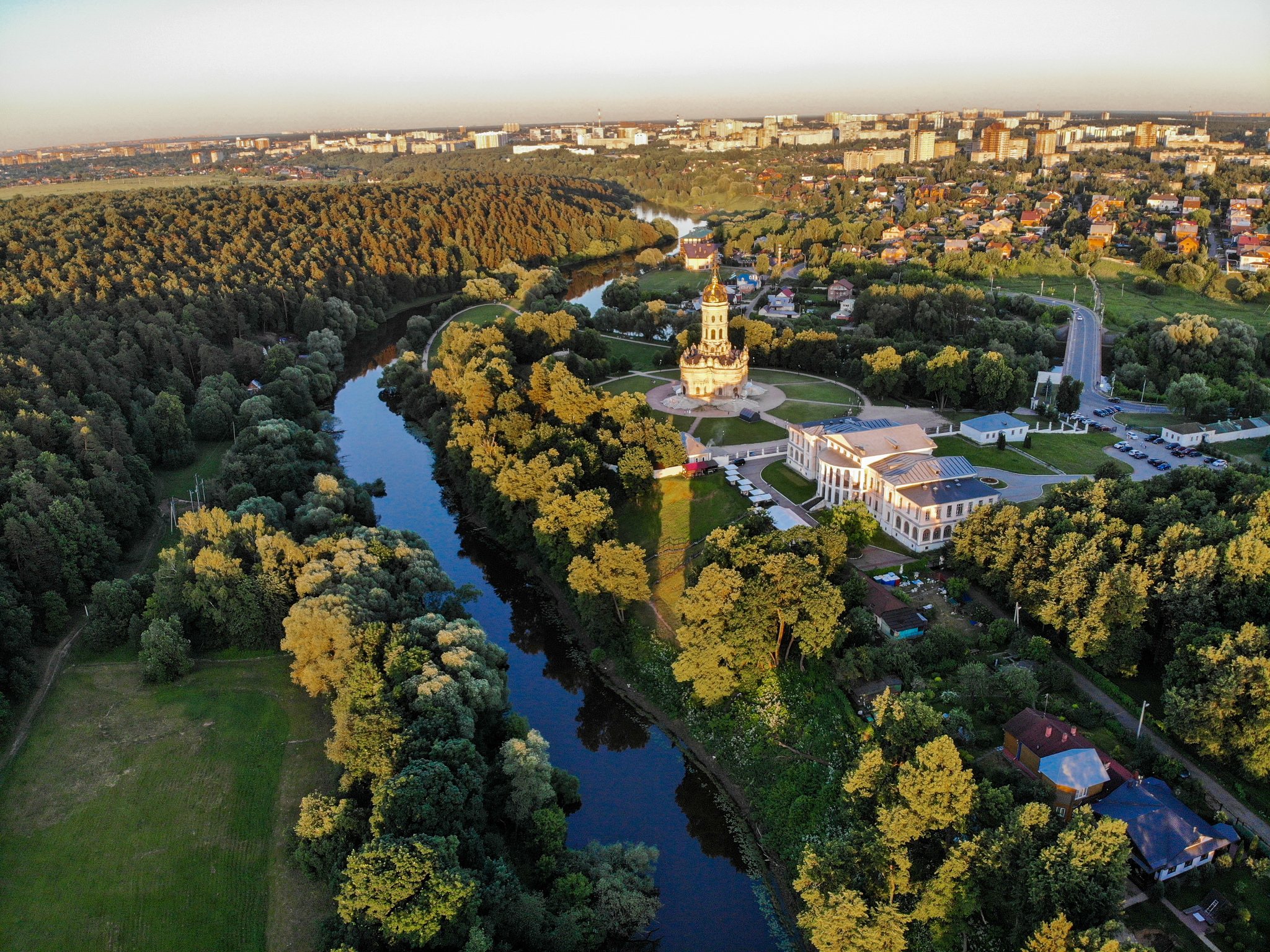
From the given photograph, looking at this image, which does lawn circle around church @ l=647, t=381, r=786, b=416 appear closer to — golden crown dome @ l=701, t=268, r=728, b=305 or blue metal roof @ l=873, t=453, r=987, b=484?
golden crown dome @ l=701, t=268, r=728, b=305

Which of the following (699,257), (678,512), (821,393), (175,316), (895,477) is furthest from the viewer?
(699,257)

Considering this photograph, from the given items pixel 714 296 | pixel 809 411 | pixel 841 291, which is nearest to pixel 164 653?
pixel 809 411

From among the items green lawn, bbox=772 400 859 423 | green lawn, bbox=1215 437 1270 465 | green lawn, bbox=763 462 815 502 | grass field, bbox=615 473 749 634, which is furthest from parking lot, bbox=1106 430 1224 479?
grass field, bbox=615 473 749 634

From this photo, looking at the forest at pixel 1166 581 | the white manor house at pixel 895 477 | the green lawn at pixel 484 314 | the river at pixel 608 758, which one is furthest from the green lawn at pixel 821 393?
the green lawn at pixel 484 314

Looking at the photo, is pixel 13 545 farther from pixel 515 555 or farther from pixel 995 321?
pixel 995 321

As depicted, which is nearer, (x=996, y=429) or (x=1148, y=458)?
(x=1148, y=458)

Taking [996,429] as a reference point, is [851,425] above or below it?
above

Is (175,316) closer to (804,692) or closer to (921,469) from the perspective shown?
(921,469)

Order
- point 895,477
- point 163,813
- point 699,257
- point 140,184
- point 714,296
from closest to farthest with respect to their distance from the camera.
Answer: point 163,813, point 895,477, point 714,296, point 699,257, point 140,184
